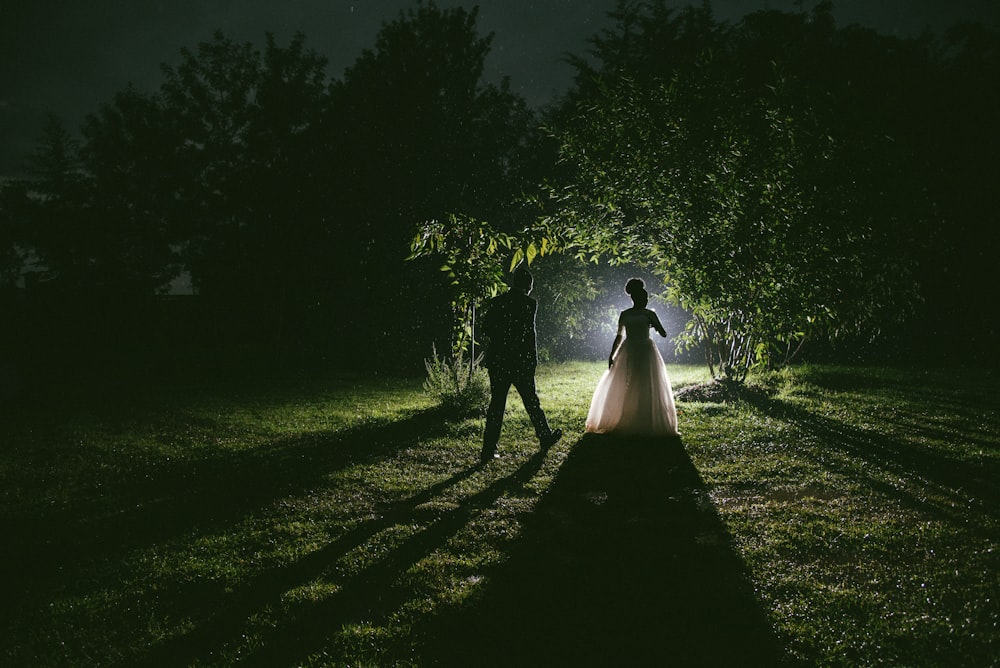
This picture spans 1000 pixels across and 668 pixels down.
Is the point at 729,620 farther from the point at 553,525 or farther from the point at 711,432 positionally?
the point at 711,432

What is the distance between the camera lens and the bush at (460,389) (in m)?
10.8

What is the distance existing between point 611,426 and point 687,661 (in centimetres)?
518

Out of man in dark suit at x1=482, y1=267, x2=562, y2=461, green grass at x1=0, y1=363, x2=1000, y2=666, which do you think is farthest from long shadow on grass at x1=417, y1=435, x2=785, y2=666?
man in dark suit at x1=482, y1=267, x2=562, y2=461

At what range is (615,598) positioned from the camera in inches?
151

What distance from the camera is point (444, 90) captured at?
61.7 feet

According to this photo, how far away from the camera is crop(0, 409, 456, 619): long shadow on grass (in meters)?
4.55

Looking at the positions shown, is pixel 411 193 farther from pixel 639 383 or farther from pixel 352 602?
pixel 352 602

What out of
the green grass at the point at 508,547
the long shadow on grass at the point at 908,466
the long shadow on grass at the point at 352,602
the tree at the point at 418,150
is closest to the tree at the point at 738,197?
the long shadow on grass at the point at 908,466

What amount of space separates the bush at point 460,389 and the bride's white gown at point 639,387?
117 inches

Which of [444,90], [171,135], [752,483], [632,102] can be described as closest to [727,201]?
[632,102]

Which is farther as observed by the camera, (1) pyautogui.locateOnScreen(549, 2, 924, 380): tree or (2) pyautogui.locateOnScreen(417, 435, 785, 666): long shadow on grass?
(1) pyautogui.locateOnScreen(549, 2, 924, 380): tree

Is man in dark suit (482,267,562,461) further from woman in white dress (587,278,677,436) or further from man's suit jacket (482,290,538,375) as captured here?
woman in white dress (587,278,677,436)

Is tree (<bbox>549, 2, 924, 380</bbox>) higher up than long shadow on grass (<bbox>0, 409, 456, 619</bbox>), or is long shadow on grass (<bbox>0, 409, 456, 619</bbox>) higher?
tree (<bbox>549, 2, 924, 380</bbox>)

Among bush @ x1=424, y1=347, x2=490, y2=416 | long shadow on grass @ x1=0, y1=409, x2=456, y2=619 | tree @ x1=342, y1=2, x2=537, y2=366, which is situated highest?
tree @ x1=342, y1=2, x2=537, y2=366
